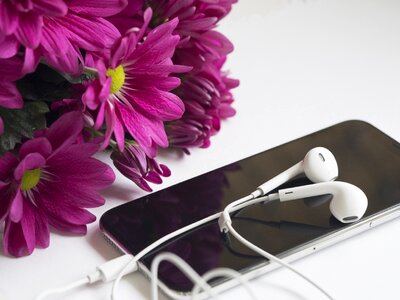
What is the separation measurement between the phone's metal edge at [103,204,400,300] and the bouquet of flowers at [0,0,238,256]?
7cm

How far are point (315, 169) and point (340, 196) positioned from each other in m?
0.05

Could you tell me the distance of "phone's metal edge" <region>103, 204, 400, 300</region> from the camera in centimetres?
66

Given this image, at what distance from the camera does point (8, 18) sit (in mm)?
562

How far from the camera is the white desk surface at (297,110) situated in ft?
2.27

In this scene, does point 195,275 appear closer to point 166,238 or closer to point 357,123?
point 166,238

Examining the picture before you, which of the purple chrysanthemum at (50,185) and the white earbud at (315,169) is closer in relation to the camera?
the purple chrysanthemum at (50,185)

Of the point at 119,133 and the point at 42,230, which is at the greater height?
the point at 119,133

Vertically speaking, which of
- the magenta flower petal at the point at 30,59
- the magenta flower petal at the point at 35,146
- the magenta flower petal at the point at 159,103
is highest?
the magenta flower petal at the point at 30,59

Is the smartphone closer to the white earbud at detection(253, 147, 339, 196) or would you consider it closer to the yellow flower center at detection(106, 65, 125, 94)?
the white earbud at detection(253, 147, 339, 196)

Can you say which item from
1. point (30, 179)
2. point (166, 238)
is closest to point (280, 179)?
point (166, 238)

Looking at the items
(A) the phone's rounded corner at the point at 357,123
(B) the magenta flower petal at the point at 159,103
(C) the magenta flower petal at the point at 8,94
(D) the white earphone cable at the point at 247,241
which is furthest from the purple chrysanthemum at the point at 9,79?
(A) the phone's rounded corner at the point at 357,123

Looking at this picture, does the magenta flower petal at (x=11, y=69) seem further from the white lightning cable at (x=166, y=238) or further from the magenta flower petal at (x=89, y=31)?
the white lightning cable at (x=166, y=238)

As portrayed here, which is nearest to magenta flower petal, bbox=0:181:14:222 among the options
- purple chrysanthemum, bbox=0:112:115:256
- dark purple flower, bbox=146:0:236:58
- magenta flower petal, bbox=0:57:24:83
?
purple chrysanthemum, bbox=0:112:115:256

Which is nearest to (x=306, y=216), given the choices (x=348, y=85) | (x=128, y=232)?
(x=128, y=232)
